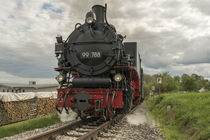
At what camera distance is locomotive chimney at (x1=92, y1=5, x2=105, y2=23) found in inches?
279

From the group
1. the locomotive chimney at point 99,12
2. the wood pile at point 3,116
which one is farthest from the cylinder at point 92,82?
the wood pile at point 3,116

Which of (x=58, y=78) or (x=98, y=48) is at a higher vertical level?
(x=98, y=48)

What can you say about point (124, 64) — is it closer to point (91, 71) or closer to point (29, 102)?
point (91, 71)

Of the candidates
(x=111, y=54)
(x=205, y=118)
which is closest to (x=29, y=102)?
(x=111, y=54)

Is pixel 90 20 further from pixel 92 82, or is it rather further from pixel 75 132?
pixel 75 132

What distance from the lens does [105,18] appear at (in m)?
6.99

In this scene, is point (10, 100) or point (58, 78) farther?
point (10, 100)

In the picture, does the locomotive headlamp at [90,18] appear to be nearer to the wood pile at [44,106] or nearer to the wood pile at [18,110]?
the wood pile at [18,110]

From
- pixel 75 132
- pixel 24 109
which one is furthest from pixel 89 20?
pixel 24 109

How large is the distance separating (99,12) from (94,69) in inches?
Result: 87.5

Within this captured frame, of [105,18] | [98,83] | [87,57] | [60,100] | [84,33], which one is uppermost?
[105,18]

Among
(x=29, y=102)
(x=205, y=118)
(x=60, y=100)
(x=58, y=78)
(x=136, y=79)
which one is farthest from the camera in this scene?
(x=29, y=102)

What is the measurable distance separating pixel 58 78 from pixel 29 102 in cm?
493

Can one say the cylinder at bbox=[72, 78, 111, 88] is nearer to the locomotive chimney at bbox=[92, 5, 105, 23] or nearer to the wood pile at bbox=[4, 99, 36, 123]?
the locomotive chimney at bbox=[92, 5, 105, 23]
